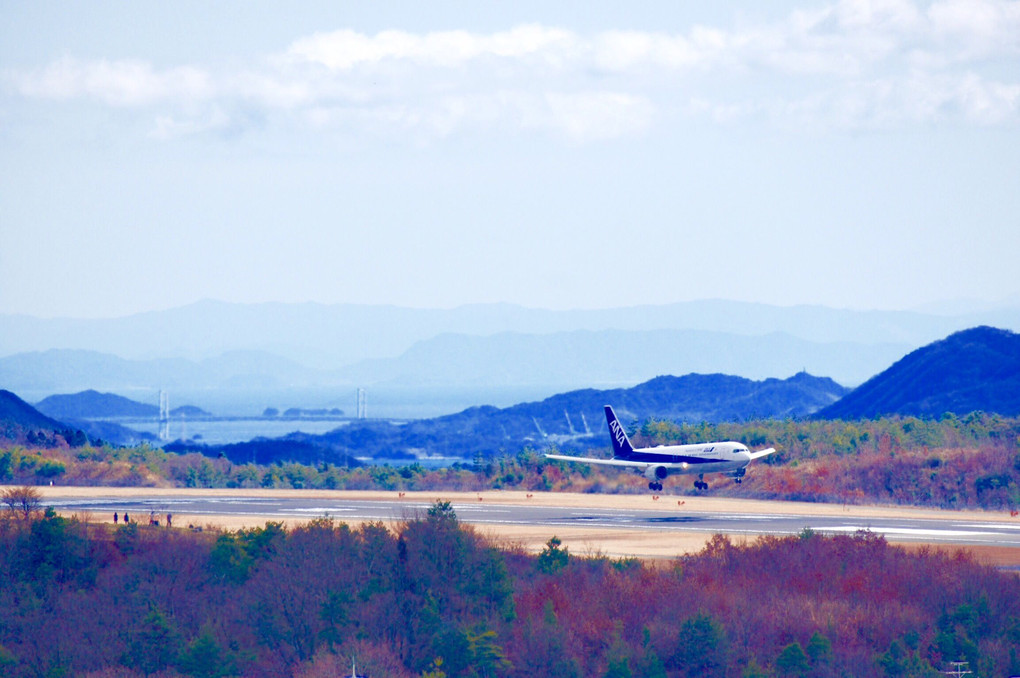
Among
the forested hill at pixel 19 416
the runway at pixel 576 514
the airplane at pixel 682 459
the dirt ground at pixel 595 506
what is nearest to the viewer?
the dirt ground at pixel 595 506

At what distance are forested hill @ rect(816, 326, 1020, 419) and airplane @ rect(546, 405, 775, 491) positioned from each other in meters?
63.7

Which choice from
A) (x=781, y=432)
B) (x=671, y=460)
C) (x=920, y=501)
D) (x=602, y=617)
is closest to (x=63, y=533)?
(x=602, y=617)

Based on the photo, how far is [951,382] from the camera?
156 metres

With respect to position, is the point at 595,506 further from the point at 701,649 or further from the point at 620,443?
the point at 701,649

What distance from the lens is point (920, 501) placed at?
83.8 m

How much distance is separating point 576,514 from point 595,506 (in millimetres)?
7015

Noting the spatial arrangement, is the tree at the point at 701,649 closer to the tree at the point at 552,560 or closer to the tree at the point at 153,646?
the tree at the point at 552,560

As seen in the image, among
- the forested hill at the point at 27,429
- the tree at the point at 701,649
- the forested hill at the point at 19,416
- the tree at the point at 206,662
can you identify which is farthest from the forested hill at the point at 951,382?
the tree at the point at 206,662

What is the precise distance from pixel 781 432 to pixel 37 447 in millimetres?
69457

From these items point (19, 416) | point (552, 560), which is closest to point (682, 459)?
point (552, 560)

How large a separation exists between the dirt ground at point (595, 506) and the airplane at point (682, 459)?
2114 millimetres

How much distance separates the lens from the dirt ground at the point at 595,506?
58219mm

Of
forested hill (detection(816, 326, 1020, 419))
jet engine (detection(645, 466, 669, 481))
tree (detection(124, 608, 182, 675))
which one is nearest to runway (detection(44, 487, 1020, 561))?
jet engine (detection(645, 466, 669, 481))

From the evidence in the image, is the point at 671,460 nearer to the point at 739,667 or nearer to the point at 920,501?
the point at 920,501
